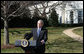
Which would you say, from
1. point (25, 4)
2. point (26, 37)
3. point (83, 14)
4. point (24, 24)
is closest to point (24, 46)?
point (26, 37)

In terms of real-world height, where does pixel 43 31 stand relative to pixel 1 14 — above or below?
below

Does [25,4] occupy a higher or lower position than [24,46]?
higher

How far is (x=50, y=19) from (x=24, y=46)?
22986 mm

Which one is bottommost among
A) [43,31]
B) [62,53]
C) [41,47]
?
[62,53]

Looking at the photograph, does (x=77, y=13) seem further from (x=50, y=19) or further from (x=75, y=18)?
(x=50, y=19)

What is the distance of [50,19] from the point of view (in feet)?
91.0

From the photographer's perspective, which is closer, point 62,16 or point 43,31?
point 43,31

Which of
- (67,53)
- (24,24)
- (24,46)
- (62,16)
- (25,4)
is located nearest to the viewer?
(24,46)

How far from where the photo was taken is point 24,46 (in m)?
4.85

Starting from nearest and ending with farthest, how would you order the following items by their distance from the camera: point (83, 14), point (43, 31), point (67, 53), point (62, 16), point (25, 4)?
point (43, 31)
point (67, 53)
point (25, 4)
point (83, 14)
point (62, 16)

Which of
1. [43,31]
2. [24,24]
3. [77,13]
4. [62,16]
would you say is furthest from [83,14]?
[43,31]

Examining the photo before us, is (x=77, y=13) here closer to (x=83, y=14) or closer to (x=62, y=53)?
(x=83, y=14)

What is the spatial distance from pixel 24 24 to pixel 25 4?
54.6 feet

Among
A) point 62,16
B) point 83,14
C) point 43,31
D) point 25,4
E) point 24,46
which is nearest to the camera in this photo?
point 24,46
